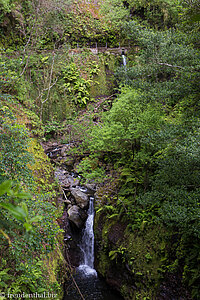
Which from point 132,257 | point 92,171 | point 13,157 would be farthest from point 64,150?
point 13,157

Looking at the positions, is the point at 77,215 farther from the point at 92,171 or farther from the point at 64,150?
the point at 64,150

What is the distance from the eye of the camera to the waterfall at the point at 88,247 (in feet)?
26.7

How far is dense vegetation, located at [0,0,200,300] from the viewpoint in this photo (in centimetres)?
377

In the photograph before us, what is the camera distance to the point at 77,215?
29.4 feet

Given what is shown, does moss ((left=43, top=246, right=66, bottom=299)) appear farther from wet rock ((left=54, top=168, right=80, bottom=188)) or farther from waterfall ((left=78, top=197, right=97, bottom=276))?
wet rock ((left=54, top=168, right=80, bottom=188))

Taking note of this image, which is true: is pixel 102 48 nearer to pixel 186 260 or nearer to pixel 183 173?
pixel 183 173

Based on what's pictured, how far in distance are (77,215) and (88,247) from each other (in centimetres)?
128

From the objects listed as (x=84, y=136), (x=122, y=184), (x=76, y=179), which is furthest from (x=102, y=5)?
(x=122, y=184)

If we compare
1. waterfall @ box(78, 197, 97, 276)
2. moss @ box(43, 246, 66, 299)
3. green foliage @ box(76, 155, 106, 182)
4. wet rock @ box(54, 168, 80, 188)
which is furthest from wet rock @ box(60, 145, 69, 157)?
moss @ box(43, 246, 66, 299)

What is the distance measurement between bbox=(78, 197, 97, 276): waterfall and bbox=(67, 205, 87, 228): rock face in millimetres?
229

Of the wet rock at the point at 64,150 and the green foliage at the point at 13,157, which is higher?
the green foliage at the point at 13,157

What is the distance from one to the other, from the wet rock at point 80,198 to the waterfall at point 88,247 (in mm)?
424

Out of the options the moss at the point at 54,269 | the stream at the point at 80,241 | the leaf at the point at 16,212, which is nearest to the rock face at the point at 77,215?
the stream at the point at 80,241

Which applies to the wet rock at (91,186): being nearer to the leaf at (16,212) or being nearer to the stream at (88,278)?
the stream at (88,278)
